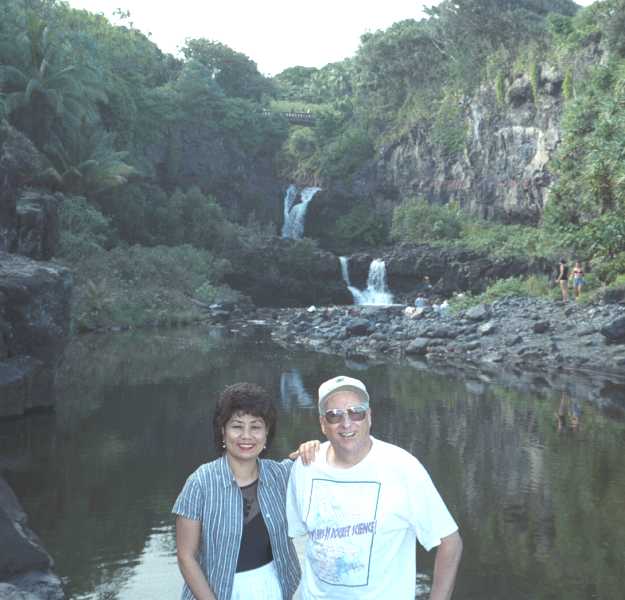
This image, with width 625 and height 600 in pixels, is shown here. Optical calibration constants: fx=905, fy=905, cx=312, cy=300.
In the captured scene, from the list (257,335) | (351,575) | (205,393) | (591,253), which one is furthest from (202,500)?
(591,253)

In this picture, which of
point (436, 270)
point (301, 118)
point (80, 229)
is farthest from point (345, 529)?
point (301, 118)

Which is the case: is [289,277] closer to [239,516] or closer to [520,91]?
[520,91]

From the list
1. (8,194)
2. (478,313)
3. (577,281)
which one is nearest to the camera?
(8,194)

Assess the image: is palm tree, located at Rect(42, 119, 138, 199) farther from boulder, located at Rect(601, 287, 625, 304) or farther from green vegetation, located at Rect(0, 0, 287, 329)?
boulder, located at Rect(601, 287, 625, 304)

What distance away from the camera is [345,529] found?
3207 mm

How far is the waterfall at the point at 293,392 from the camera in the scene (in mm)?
15375

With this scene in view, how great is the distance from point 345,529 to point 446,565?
39 cm

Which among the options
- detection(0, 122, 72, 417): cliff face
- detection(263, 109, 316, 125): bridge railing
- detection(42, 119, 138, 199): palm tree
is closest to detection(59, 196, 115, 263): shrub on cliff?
detection(42, 119, 138, 199): palm tree

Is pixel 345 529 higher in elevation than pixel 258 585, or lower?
higher

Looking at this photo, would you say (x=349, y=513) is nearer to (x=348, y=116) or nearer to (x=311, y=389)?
(x=311, y=389)

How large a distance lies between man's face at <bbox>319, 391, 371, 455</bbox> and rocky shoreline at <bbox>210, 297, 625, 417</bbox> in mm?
12683

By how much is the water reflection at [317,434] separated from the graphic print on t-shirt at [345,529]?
3.92 metres

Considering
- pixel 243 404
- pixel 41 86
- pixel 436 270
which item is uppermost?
pixel 41 86

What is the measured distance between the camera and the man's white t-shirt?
3.20 m
